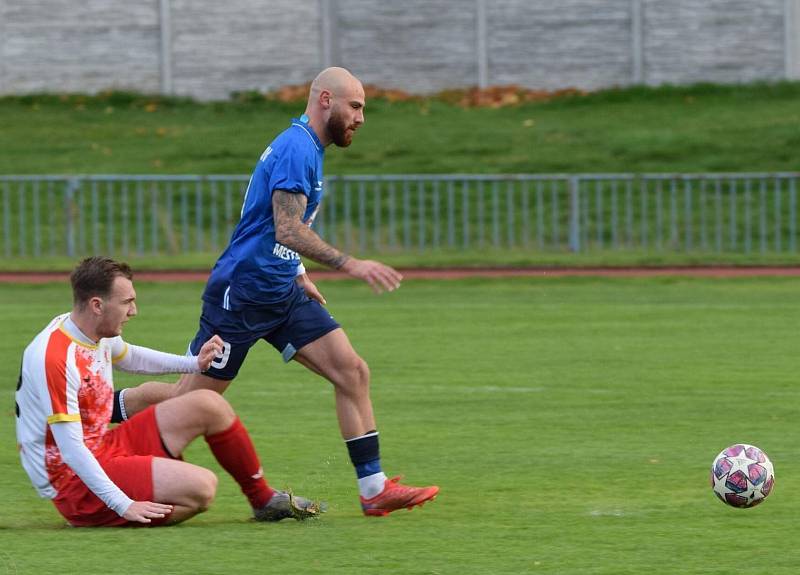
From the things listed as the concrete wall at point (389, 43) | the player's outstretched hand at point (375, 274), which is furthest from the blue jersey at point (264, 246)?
the concrete wall at point (389, 43)

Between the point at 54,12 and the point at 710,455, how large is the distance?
2423 cm

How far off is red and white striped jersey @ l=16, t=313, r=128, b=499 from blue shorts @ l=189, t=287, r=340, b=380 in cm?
80

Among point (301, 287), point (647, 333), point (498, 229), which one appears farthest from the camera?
point (498, 229)

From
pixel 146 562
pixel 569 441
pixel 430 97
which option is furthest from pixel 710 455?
pixel 430 97

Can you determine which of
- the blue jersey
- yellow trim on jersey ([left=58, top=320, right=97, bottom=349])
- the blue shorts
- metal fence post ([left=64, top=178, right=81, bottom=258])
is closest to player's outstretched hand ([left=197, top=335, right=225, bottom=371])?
the blue shorts

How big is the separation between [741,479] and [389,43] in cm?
2410

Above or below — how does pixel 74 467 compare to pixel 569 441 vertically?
above

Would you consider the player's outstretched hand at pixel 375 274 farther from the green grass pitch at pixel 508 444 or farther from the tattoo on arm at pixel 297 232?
the green grass pitch at pixel 508 444

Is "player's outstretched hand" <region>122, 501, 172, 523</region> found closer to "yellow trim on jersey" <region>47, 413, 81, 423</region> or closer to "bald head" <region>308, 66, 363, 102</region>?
"yellow trim on jersey" <region>47, 413, 81, 423</region>

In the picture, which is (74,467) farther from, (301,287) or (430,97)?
(430,97)

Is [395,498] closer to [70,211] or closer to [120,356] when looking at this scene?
[120,356]

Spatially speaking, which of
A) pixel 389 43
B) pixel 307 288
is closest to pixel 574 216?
pixel 389 43

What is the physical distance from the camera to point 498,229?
21062mm

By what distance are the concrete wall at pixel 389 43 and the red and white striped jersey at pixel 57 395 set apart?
23.8 m
